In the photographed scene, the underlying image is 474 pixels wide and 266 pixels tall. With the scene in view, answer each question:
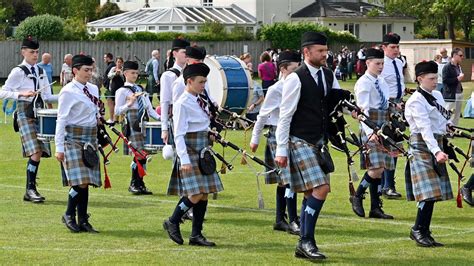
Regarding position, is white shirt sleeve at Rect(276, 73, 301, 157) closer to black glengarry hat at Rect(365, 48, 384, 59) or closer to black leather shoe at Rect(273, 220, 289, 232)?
black leather shoe at Rect(273, 220, 289, 232)

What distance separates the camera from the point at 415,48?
49.5 m

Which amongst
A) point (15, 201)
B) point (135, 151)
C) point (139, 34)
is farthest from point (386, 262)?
point (139, 34)

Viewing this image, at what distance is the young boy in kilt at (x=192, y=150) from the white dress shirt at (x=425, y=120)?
2.00 m

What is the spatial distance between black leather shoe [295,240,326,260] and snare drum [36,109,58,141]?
505 centimetres

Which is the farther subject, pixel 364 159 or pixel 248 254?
pixel 364 159

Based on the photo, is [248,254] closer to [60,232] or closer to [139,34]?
[60,232]

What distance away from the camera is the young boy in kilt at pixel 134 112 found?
1488 cm

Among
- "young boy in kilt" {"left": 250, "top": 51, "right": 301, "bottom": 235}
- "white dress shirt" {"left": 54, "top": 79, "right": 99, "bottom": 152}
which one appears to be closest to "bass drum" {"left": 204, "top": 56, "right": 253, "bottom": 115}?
"young boy in kilt" {"left": 250, "top": 51, "right": 301, "bottom": 235}

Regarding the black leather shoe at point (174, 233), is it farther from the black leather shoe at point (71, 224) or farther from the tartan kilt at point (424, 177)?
the tartan kilt at point (424, 177)

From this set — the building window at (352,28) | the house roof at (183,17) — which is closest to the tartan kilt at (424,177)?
the house roof at (183,17)

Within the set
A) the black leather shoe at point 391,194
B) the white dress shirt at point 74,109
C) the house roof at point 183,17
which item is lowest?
the black leather shoe at point 391,194

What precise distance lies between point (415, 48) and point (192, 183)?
39.9 metres

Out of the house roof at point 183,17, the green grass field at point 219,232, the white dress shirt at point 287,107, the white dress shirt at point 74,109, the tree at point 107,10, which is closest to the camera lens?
the white dress shirt at point 287,107

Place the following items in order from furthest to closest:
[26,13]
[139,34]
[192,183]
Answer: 1. [26,13]
2. [139,34]
3. [192,183]
